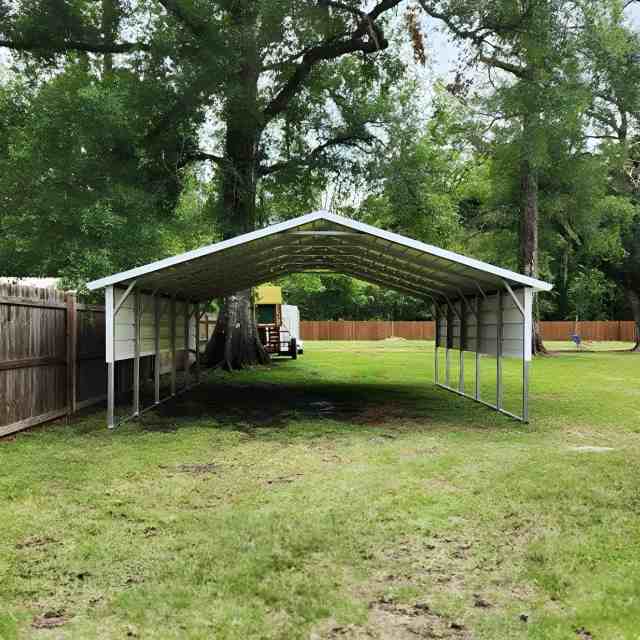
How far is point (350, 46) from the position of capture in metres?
18.3

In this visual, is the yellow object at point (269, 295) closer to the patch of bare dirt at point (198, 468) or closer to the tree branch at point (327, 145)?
the tree branch at point (327, 145)

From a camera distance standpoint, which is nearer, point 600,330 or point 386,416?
point 386,416

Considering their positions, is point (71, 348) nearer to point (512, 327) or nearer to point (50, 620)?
point (512, 327)

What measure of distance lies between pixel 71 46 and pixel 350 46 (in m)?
6.72

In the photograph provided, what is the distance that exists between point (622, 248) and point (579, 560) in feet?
101

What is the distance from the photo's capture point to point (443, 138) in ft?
102

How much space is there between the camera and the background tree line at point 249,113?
49.3 ft

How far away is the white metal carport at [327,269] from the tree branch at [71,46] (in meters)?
6.27

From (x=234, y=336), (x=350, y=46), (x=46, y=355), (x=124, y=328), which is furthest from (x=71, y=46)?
(x=46, y=355)

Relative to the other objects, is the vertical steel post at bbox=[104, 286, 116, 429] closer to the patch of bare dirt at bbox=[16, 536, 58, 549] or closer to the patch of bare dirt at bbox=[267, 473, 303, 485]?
the patch of bare dirt at bbox=[267, 473, 303, 485]

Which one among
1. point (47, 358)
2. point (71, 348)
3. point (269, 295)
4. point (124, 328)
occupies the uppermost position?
point (269, 295)

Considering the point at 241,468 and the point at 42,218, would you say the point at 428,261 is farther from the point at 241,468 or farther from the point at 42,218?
the point at 42,218

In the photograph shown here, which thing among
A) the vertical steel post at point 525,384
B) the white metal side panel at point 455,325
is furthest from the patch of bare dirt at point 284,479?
the white metal side panel at point 455,325

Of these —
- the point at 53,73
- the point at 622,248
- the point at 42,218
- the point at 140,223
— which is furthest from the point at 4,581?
the point at 622,248
